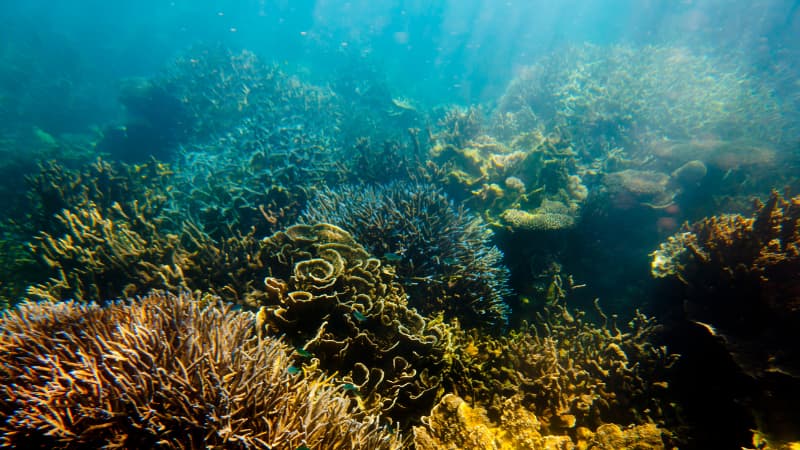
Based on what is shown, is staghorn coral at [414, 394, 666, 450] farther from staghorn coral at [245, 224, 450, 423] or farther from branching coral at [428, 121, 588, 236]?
branching coral at [428, 121, 588, 236]

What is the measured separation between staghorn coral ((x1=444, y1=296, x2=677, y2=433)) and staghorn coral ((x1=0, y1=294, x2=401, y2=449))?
1810 millimetres

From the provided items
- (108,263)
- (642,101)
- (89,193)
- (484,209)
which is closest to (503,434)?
(484,209)

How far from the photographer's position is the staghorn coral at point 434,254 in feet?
15.2

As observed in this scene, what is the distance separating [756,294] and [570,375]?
2312mm

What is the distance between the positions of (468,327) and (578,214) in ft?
12.4

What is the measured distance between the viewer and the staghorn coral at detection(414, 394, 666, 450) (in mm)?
2643

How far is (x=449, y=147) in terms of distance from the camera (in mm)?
9188

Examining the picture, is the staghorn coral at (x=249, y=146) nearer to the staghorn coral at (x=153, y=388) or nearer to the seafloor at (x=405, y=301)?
the seafloor at (x=405, y=301)

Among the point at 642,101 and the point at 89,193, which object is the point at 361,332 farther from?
the point at 642,101

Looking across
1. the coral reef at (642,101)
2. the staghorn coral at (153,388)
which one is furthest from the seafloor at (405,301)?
the coral reef at (642,101)

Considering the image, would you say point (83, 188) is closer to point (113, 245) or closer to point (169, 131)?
point (113, 245)

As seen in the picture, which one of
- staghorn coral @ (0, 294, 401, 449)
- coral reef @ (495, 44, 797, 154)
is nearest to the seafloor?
staghorn coral @ (0, 294, 401, 449)

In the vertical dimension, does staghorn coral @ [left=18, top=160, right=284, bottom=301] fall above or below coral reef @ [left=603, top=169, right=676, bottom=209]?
below

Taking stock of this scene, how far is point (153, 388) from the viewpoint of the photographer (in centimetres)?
189
